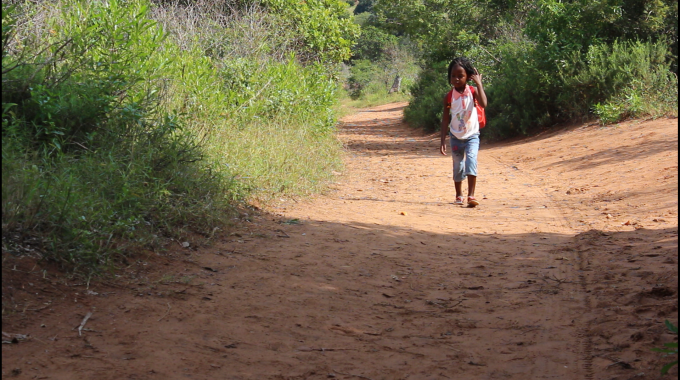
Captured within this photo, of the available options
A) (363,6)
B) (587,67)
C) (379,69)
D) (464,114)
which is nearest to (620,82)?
(587,67)

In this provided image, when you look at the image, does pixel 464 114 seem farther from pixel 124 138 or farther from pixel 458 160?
pixel 124 138

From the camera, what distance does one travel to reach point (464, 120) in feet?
25.3

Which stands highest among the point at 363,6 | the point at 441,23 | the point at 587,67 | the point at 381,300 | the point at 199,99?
the point at 363,6

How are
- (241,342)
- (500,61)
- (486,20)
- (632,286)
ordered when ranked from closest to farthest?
(241,342) < (632,286) < (500,61) < (486,20)

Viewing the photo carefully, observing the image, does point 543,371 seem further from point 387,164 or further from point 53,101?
point 387,164

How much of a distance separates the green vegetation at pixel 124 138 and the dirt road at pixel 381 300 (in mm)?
322

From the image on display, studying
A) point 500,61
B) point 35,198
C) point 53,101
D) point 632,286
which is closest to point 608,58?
point 500,61

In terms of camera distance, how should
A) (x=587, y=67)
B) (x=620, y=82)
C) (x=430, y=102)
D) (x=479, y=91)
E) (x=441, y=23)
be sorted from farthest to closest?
(x=441, y=23) → (x=430, y=102) → (x=587, y=67) → (x=620, y=82) → (x=479, y=91)

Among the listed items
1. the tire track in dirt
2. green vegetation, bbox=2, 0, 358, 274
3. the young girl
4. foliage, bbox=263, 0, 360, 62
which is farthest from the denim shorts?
foliage, bbox=263, 0, 360, 62

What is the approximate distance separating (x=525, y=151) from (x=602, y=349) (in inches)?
392

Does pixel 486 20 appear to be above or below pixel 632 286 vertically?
above

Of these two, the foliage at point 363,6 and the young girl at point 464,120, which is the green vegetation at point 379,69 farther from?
the young girl at point 464,120

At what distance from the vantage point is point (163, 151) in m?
6.07

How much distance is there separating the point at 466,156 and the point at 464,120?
1.38 feet
